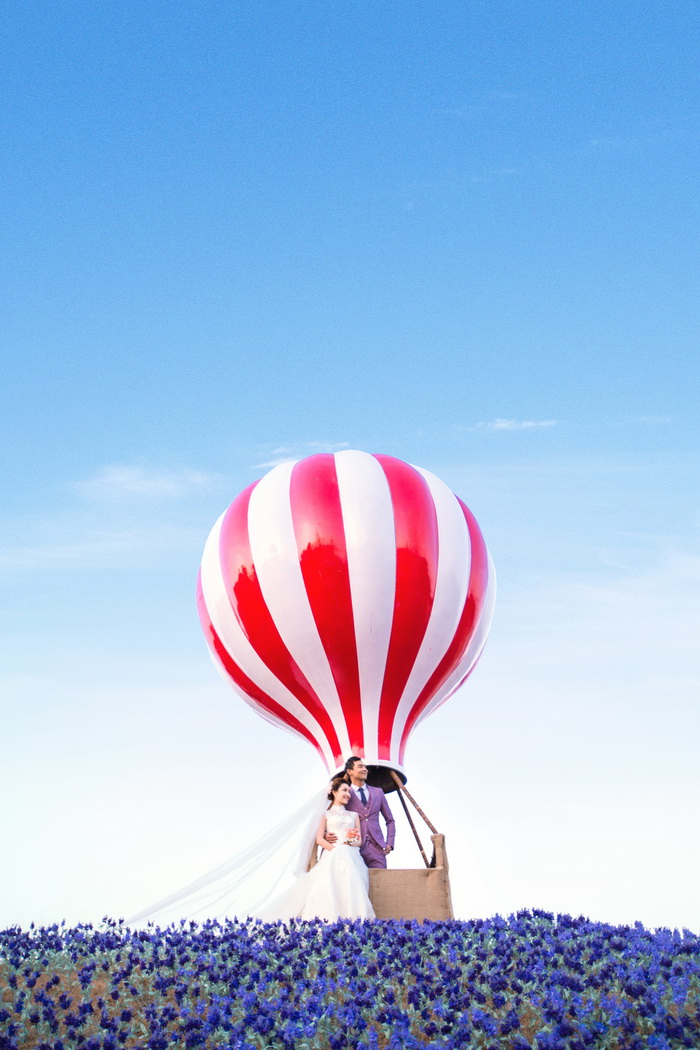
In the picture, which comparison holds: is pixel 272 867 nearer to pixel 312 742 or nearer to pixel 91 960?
pixel 312 742

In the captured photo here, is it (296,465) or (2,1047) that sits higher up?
(296,465)

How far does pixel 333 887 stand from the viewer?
11.1 meters

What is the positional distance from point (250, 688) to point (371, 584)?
287cm

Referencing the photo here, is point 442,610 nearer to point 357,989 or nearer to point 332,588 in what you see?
point 332,588

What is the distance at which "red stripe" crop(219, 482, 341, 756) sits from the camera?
14.9m

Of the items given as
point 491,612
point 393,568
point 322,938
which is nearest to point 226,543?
point 393,568

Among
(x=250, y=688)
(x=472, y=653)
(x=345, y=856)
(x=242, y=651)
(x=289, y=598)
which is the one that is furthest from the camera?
(x=472, y=653)

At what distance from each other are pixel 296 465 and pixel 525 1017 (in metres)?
10.8

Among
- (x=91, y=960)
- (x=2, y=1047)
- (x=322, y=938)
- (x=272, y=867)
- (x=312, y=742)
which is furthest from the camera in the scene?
(x=312, y=742)

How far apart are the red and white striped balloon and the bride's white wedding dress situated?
10.3 feet

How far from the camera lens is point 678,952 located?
775cm

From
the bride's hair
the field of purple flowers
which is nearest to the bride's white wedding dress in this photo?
the bride's hair

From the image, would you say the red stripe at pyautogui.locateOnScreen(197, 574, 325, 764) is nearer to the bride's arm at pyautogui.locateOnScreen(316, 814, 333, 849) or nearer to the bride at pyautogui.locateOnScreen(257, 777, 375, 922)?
the bride's arm at pyautogui.locateOnScreen(316, 814, 333, 849)

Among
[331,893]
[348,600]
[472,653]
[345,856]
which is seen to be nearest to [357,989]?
[331,893]
